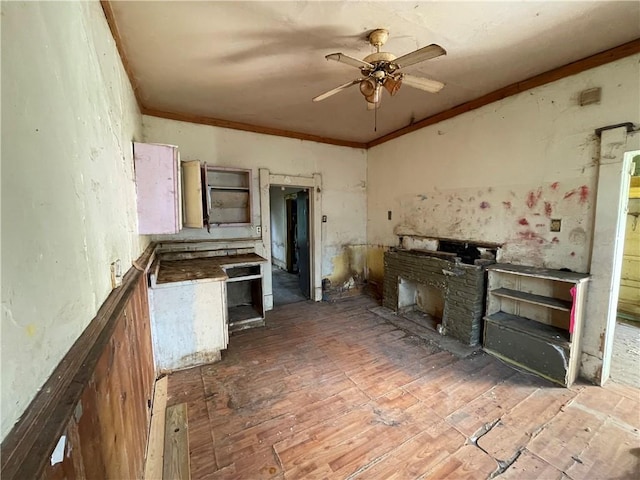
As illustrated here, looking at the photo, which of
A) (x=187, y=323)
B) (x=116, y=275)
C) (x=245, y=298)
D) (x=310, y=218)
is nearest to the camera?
(x=116, y=275)

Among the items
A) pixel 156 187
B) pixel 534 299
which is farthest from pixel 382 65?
pixel 534 299

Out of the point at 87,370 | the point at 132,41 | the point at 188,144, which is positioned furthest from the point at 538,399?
the point at 188,144

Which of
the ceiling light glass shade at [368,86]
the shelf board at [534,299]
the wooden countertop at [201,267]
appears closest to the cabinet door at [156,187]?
the wooden countertop at [201,267]

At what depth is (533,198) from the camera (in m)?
2.64

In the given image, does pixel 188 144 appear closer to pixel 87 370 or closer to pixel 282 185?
pixel 282 185

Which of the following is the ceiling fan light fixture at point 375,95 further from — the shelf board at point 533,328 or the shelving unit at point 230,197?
the shelf board at point 533,328

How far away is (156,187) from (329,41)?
1.81 meters

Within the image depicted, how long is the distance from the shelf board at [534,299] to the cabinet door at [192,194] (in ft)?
10.9

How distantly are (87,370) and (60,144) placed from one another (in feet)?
2.13

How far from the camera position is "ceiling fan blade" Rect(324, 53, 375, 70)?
1.67m

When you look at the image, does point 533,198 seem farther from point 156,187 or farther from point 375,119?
point 156,187

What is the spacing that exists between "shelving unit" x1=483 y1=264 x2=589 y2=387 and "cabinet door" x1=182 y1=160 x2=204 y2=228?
325cm

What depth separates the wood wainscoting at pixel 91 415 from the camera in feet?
1.56

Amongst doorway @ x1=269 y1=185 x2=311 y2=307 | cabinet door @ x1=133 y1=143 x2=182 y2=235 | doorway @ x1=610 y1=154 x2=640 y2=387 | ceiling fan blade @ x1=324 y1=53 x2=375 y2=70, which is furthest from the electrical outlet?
doorway @ x1=610 y1=154 x2=640 y2=387
